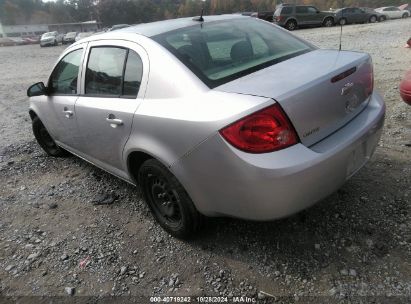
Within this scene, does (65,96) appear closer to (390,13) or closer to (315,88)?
(315,88)

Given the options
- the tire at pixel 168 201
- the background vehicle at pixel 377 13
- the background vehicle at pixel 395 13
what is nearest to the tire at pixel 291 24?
the background vehicle at pixel 377 13

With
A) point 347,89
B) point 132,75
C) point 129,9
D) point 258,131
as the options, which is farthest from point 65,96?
point 129,9

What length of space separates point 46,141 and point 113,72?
2451 millimetres

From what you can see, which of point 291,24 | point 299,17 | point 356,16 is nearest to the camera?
point 299,17

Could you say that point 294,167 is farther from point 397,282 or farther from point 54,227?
point 54,227

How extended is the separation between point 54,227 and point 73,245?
0.42m

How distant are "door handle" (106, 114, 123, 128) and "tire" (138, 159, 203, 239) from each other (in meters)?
0.39

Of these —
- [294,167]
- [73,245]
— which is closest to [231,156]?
[294,167]

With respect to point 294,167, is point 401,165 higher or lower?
lower

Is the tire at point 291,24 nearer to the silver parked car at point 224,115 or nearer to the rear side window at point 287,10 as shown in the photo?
the rear side window at point 287,10

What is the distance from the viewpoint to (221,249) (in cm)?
293

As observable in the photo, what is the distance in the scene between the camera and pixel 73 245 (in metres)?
3.24

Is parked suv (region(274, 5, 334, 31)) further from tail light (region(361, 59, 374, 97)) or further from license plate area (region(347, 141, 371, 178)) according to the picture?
license plate area (region(347, 141, 371, 178))

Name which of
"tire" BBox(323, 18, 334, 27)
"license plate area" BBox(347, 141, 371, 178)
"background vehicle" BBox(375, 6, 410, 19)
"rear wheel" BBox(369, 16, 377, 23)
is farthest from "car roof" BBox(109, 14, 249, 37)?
"background vehicle" BBox(375, 6, 410, 19)
